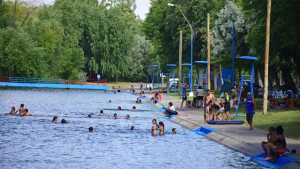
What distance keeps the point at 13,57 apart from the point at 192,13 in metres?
37.8

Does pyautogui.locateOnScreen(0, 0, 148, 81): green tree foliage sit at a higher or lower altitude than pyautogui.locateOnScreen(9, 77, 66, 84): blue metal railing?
higher

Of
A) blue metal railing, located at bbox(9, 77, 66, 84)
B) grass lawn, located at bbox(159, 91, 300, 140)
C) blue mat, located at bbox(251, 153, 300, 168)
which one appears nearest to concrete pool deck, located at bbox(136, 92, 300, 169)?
blue mat, located at bbox(251, 153, 300, 168)

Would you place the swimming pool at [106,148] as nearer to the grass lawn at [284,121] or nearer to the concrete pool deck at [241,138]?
the concrete pool deck at [241,138]

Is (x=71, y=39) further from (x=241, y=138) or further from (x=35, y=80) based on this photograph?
(x=241, y=138)

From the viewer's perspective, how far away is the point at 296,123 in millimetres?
29016

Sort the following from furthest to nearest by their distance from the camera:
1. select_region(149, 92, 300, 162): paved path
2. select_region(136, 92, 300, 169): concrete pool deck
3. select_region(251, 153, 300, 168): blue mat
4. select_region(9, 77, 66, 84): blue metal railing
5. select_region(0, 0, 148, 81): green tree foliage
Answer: select_region(0, 0, 148, 81): green tree foliage < select_region(9, 77, 66, 84): blue metal railing < select_region(149, 92, 300, 162): paved path < select_region(136, 92, 300, 169): concrete pool deck < select_region(251, 153, 300, 168): blue mat

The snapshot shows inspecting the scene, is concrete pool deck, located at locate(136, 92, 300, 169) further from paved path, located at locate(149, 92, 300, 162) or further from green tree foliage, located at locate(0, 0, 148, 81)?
green tree foliage, located at locate(0, 0, 148, 81)

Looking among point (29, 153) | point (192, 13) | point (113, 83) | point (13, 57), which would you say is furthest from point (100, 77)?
point (29, 153)

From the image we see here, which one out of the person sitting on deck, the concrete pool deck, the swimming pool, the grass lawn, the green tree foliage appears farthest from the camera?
the green tree foliage

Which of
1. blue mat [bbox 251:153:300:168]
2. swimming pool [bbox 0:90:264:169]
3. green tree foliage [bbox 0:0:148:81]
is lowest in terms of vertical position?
swimming pool [bbox 0:90:264:169]

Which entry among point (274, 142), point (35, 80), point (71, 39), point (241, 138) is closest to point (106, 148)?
point (241, 138)

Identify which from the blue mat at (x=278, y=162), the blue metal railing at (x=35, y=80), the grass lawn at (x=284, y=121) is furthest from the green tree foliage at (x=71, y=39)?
the blue mat at (x=278, y=162)

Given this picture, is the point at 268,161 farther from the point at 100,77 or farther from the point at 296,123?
the point at 100,77

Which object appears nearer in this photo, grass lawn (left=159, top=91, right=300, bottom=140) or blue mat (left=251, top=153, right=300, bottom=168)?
blue mat (left=251, top=153, right=300, bottom=168)
